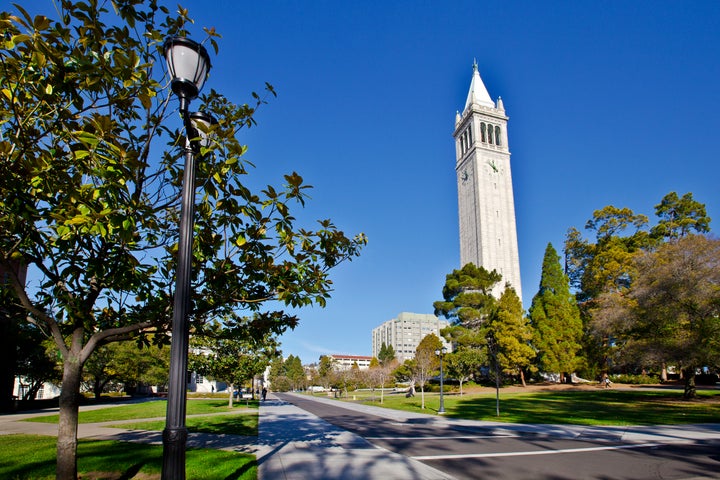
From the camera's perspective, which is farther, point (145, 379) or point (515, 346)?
point (515, 346)

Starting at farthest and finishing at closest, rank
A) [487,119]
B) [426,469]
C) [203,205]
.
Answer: [487,119], [426,469], [203,205]

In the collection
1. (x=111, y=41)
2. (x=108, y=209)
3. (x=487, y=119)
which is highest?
(x=487, y=119)

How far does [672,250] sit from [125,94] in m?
29.8

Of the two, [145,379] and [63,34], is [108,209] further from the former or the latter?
[145,379]

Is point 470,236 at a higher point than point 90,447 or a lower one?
higher

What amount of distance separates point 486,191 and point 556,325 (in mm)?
33458

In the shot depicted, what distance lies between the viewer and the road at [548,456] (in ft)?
28.1

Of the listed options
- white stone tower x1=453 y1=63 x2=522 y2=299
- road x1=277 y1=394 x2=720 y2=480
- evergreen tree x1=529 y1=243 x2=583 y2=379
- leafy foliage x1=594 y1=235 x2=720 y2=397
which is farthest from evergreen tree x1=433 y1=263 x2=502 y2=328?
road x1=277 y1=394 x2=720 y2=480

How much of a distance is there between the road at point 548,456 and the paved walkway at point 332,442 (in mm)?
768

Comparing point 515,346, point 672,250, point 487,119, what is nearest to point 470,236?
point 487,119

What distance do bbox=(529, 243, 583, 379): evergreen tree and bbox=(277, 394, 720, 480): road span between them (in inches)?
1202

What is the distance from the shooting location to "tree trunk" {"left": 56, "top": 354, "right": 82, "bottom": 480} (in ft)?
19.0

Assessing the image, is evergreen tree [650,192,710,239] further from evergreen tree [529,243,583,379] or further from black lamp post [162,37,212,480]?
black lamp post [162,37,212,480]

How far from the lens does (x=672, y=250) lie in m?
25.8
